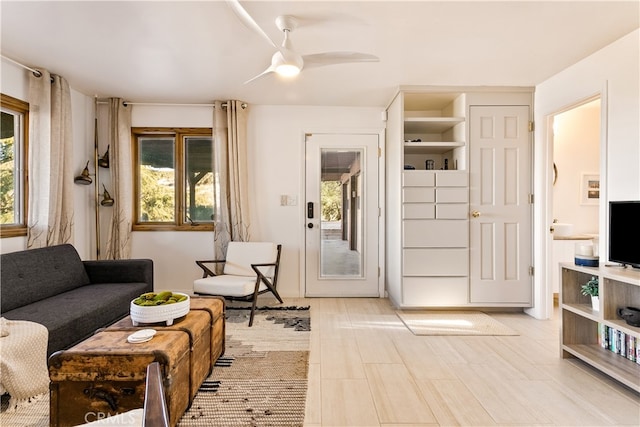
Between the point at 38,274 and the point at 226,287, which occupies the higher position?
the point at 38,274

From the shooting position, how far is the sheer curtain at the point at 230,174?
397cm

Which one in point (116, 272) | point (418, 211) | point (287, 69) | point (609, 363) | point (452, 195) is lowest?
point (609, 363)

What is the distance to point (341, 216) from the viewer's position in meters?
4.17

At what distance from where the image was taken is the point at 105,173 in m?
4.02

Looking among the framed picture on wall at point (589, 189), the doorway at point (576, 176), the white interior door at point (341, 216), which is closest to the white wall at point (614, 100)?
the doorway at point (576, 176)

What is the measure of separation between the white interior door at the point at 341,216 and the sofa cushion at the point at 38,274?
2406 mm

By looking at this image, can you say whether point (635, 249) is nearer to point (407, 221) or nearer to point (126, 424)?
point (407, 221)

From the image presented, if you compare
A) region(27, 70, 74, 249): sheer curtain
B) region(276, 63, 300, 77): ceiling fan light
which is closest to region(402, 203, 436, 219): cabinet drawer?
region(276, 63, 300, 77): ceiling fan light

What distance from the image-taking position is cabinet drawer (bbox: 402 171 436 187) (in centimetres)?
348

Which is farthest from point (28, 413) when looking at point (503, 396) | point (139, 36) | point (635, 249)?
point (635, 249)

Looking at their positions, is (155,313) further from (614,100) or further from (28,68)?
(614,100)

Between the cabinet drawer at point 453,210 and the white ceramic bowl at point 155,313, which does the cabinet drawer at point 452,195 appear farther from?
the white ceramic bowl at point 155,313

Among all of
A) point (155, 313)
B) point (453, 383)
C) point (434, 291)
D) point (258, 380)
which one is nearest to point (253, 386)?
point (258, 380)

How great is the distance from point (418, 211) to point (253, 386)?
2.33m
